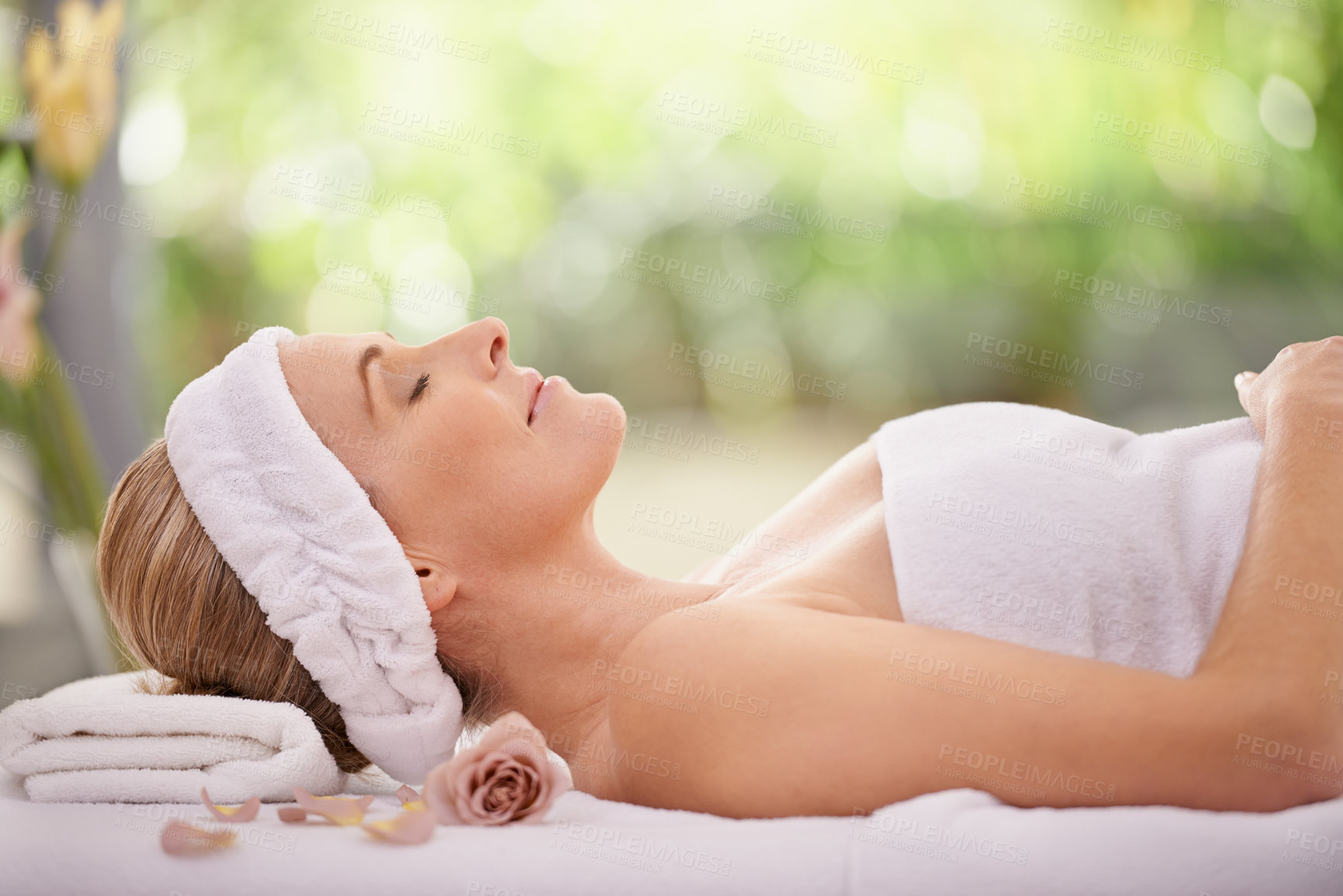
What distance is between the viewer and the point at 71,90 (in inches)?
64.6

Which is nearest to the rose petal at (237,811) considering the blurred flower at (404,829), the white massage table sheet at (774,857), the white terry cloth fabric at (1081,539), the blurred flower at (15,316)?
the white massage table sheet at (774,857)

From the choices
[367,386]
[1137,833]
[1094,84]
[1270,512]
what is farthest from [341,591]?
[1094,84]

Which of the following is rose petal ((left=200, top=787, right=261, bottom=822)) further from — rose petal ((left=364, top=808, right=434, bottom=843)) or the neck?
the neck

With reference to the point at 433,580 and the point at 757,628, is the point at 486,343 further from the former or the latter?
the point at 757,628

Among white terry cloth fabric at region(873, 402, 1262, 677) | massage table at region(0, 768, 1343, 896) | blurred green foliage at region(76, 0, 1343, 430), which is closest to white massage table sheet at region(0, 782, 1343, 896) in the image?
Result: massage table at region(0, 768, 1343, 896)

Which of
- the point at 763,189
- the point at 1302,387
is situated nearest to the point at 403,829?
the point at 1302,387

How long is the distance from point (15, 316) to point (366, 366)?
2.55 feet

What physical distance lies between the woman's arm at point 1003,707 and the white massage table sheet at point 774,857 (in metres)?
0.03

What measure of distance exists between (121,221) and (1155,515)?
6.32 feet

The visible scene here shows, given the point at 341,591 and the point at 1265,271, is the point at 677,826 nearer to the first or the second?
the point at 341,591

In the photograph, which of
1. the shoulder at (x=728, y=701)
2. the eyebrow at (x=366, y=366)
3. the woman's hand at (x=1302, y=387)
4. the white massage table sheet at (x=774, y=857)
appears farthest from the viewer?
the eyebrow at (x=366, y=366)

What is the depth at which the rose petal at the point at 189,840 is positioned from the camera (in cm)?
87

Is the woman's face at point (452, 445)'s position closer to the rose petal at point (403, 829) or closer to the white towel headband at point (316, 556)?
the white towel headband at point (316, 556)

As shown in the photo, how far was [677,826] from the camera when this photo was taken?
0.95 metres
